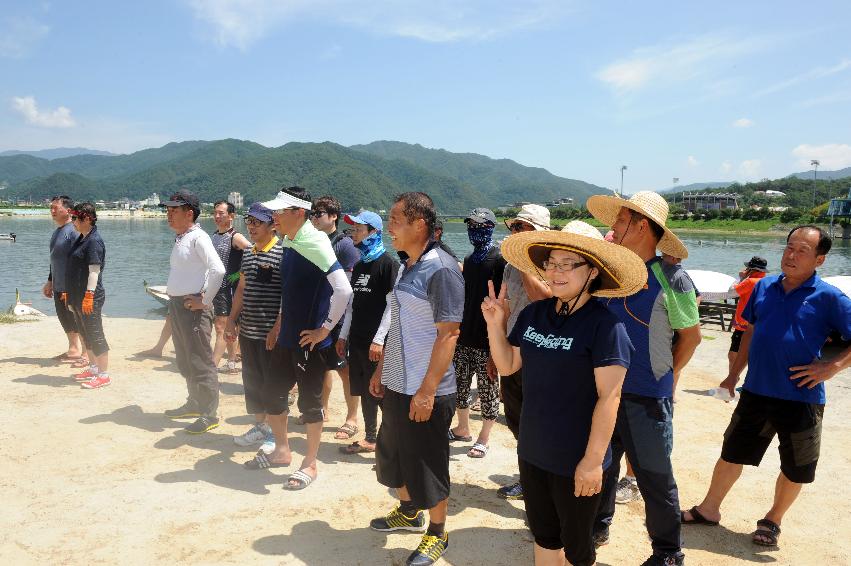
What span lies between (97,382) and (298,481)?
3874mm

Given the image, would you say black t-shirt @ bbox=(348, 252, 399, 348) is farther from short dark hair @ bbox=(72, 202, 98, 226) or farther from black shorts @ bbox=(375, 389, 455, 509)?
short dark hair @ bbox=(72, 202, 98, 226)

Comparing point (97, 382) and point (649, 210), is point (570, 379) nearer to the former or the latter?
point (649, 210)

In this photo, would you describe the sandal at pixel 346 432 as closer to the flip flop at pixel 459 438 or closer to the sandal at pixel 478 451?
the flip flop at pixel 459 438

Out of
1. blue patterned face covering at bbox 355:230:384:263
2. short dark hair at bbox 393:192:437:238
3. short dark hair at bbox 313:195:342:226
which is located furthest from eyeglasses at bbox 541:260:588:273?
short dark hair at bbox 313:195:342:226

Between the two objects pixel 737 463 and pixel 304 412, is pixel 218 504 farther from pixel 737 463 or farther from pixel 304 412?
pixel 737 463

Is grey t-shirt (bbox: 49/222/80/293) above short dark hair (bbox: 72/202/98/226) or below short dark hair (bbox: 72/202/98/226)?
below

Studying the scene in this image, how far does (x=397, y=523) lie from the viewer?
370 cm

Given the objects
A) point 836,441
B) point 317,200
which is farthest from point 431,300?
point 836,441

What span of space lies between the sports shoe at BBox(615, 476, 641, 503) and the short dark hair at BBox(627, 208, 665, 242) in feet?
7.07

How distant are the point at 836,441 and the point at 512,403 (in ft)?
13.5

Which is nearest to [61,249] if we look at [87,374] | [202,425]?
[87,374]

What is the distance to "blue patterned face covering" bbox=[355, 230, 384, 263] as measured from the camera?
4.98 m

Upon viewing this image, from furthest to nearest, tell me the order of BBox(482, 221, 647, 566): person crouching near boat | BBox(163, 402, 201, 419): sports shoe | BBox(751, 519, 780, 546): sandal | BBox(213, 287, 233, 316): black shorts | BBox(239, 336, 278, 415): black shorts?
BBox(213, 287, 233, 316): black shorts < BBox(163, 402, 201, 419): sports shoe < BBox(239, 336, 278, 415): black shorts < BBox(751, 519, 780, 546): sandal < BBox(482, 221, 647, 566): person crouching near boat

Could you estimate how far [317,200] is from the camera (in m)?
6.25
